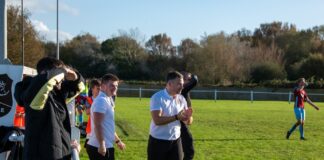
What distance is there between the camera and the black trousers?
6836 millimetres

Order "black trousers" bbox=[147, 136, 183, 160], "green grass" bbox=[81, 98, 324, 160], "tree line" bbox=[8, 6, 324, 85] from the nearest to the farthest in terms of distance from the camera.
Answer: "black trousers" bbox=[147, 136, 183, 160], "green grass" bbox=[81, 98, 324, 160], "tree line" bbox=[8, 6, 324, 85]

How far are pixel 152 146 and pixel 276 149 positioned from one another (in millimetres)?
6931

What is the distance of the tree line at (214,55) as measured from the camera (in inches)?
2426

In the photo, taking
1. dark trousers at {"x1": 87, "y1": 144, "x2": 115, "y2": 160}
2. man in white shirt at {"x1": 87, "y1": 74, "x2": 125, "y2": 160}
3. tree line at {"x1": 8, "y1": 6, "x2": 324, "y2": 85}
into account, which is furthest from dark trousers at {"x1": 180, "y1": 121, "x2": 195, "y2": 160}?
tree line at {"x1": 8, "y1": 6, "x2": 324, "y2": 85}

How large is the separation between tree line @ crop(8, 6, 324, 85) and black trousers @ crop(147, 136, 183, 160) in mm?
41590

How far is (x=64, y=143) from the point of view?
5.19 meters

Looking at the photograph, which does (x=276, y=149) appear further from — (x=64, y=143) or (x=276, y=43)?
(x=276, y=43)

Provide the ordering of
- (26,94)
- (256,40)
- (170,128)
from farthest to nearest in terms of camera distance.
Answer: (256,40), (170,128), (26,94)

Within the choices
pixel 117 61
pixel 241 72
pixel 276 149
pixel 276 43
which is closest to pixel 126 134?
pixel 276 149

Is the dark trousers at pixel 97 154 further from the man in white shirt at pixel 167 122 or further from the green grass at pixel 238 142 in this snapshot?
the green grass at pixel 238 142

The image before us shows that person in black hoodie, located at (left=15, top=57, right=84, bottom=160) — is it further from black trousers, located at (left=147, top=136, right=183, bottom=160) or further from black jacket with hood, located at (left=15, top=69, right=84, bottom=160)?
black trousers, located at (left=147, top=136, right=183, bottom=160)

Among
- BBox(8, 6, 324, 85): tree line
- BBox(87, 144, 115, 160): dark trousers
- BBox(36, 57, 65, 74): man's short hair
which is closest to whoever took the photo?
BBox(36, 57, 65, 74): man's short hair

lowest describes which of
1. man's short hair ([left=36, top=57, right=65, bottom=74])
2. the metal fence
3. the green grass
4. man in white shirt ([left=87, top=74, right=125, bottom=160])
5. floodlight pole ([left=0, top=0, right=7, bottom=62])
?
the green grass

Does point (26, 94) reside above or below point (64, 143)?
above
